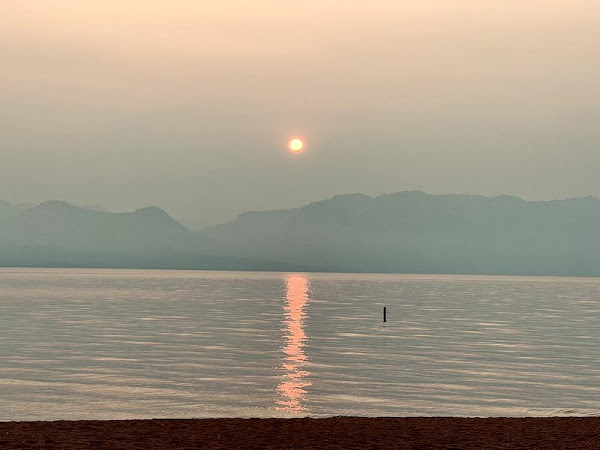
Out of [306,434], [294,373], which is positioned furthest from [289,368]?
[306,434]

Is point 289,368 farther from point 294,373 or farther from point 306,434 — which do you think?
point 306,434

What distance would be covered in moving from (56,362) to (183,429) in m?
30.3

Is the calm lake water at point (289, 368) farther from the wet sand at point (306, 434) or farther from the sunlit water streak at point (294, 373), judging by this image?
the wet sand at point (306, 434)

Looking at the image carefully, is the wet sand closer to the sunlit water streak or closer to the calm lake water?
the calm lake water

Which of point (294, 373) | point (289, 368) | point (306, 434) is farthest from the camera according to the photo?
point (289, 368)

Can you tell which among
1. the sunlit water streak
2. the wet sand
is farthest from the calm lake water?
the wet sand

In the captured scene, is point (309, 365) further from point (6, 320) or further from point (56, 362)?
point (6, 320)

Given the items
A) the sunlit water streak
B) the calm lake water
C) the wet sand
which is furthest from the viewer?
the sunlit water streak

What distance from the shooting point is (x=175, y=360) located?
5703cm

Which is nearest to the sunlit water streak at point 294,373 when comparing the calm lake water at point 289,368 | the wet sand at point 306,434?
the calm lake water at point 289,368

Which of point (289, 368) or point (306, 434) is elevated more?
point (306, 434)

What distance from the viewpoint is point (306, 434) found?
26375mm

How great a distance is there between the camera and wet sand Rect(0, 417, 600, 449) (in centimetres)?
2427

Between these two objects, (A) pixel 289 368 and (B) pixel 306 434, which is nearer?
(B) pixel 306 434
